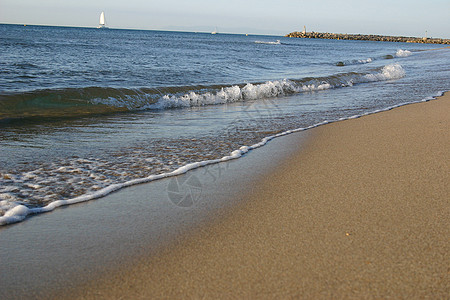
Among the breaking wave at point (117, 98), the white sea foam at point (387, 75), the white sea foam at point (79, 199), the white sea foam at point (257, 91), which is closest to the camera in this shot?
the white sea foam at point (79, 199)

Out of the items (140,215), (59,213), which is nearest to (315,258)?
(140,215)

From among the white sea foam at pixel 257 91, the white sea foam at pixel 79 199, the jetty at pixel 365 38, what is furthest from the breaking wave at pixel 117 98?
the jetty at pixel 365 38

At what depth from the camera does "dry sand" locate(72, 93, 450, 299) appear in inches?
79.4

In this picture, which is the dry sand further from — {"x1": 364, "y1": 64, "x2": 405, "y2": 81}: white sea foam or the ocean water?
{"x1": 364, "y1": 64, "x2": 405, "y2": 81}: white sea foam

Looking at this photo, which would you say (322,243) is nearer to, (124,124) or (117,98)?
(124,124)

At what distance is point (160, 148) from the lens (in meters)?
5.09

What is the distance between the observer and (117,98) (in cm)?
944

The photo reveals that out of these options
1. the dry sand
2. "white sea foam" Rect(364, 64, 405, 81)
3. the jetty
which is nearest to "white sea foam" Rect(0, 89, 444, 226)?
the dry sand

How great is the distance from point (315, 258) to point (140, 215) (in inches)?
54.5

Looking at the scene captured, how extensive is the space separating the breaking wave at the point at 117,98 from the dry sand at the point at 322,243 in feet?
19.2

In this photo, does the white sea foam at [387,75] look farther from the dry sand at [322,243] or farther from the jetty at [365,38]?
the jetty at [365,38]

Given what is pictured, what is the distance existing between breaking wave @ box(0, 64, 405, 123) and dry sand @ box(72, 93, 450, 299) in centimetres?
585

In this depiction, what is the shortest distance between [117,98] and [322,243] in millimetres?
7881

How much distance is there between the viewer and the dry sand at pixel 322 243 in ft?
6.61
